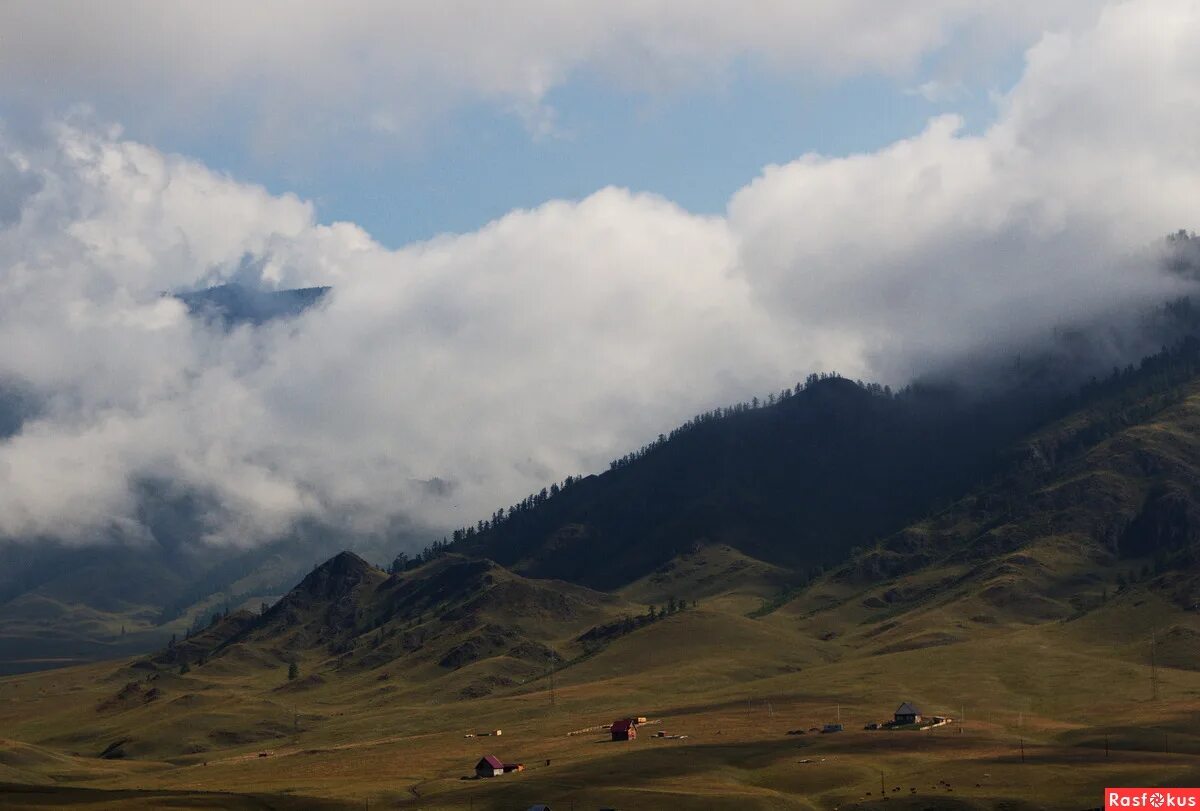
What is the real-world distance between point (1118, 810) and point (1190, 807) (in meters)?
9.75

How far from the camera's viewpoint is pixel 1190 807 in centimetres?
18425

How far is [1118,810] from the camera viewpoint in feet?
625
